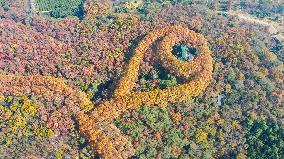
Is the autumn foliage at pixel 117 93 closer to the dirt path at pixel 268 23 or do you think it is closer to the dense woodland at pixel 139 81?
the dense woodland at pixel 139 81

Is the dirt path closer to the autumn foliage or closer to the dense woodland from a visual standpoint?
the dense woodland

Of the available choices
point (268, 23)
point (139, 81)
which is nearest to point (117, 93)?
point (139, 81)

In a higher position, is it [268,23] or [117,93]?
[117,93]

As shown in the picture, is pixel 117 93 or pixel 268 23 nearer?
pixel 117 93

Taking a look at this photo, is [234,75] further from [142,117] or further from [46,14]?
[46,14]

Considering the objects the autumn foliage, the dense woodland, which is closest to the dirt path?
the dense woodland

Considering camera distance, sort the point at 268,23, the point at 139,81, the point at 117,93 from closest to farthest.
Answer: the point at 117,93 < the point at 139,81 < the point at 268,23

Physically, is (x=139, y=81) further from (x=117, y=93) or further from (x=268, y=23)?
(x=268, y=23)

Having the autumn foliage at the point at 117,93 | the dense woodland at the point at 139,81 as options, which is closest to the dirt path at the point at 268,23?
the dense woodland at the point at 139,81

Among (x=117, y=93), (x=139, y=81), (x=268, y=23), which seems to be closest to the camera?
(x=117, y=93)
